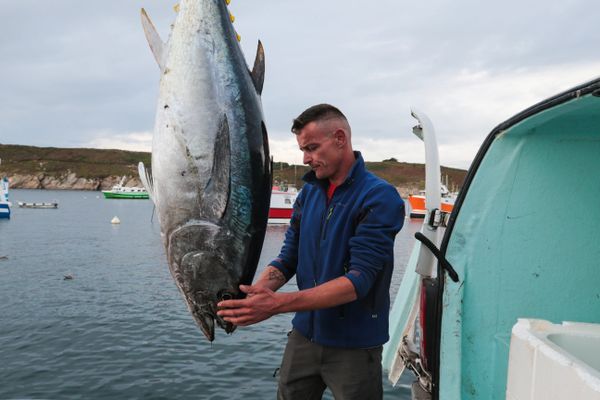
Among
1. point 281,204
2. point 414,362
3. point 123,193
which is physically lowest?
point 123,193

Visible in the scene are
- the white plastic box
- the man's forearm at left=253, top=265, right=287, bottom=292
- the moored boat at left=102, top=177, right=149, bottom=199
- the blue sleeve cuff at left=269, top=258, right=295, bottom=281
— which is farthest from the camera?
the moored boat at left=102, top=177, right=149, bottom=199

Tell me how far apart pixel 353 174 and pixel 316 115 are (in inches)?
17.6

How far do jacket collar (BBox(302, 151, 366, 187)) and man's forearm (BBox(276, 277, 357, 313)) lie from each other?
718 millimetres

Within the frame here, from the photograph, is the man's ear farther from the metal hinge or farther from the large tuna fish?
the metal hinge

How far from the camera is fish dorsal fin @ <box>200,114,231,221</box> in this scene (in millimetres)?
2320

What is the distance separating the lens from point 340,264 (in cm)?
296

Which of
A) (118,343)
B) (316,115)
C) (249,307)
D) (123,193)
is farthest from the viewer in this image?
(123,193)

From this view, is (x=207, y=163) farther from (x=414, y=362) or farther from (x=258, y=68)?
(x=414, y=362)

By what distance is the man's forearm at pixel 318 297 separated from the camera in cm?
245

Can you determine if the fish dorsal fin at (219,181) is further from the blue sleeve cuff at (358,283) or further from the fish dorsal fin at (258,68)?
the blue sleeve cuff at (358,283)

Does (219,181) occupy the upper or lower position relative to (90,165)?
lower

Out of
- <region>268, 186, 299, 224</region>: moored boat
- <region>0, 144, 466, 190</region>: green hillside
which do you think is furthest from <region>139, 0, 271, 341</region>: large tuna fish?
<region>0, 144, 466, 190</region>: green hillside

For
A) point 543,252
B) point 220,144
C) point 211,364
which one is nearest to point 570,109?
point 543,252

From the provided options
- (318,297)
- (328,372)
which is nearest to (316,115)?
(318,297)
